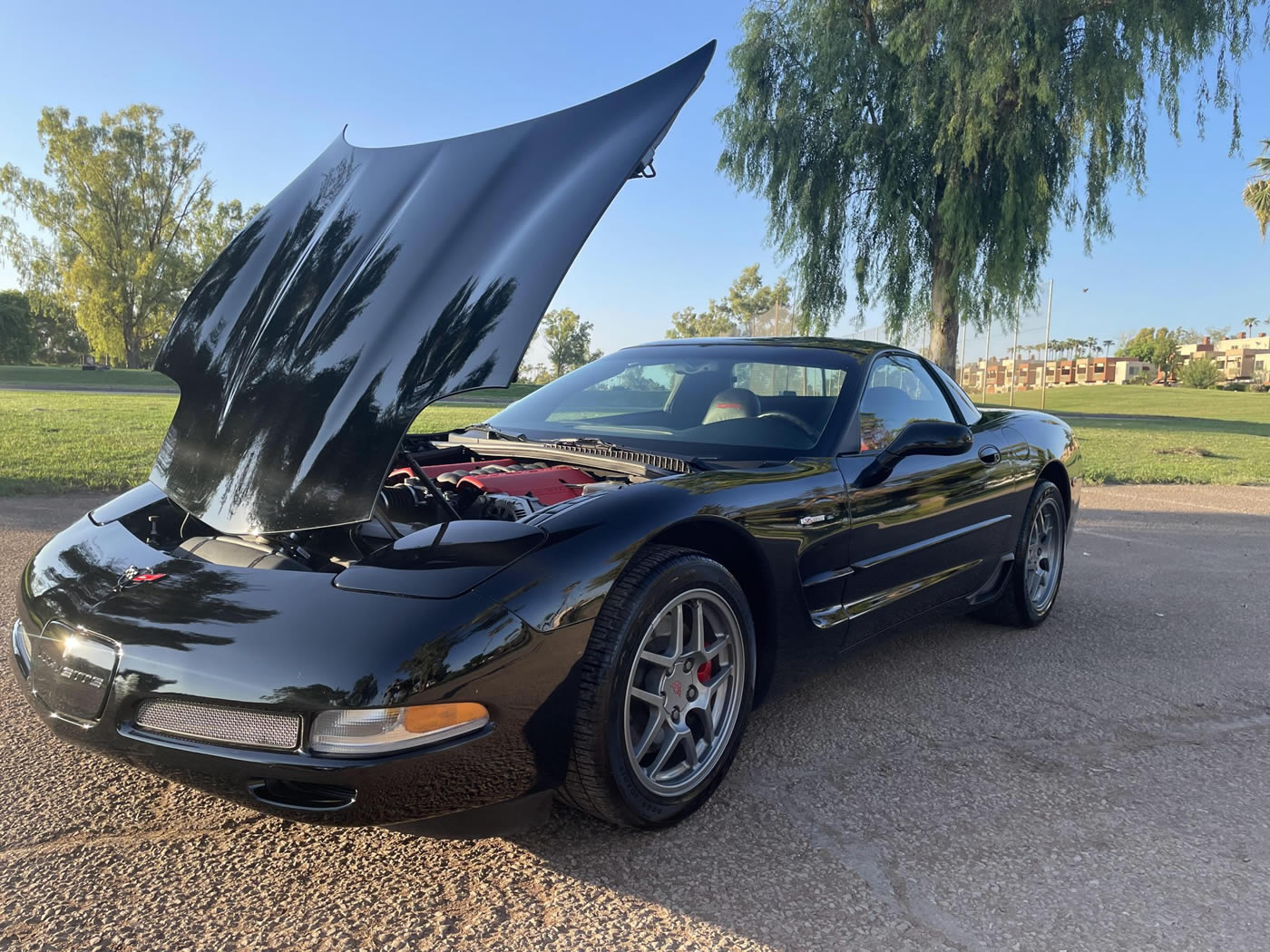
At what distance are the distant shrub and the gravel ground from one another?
2750 inches

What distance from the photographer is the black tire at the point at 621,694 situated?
209 cm

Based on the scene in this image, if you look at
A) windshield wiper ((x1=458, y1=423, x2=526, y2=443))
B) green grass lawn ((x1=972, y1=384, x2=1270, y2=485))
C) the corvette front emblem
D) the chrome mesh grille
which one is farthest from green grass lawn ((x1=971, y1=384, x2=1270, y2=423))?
the chrome mesh grille

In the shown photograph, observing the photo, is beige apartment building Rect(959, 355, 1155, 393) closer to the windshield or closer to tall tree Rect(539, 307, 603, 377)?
tall tree Rect(539, 307, 603, 377)

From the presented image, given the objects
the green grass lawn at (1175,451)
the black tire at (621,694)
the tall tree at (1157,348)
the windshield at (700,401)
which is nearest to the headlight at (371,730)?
the black tire at (621,694)

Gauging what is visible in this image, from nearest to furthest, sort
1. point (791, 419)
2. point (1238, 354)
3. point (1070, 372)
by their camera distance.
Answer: point (791, 419), point (1070, 372), point (1238, 354)

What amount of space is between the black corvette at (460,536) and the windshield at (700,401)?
2cm

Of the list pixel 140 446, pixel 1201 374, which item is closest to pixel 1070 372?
pixel 1201 374

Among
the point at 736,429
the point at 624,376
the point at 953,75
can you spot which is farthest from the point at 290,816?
the point at 953,75

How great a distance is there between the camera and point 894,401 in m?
3.73

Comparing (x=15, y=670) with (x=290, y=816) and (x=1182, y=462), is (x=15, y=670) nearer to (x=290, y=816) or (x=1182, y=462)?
(x=290, y=816)

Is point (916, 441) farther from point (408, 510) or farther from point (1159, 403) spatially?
point (1159, 403)

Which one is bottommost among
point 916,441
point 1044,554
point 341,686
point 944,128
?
point 1044,554

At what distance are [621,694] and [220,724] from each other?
886mm

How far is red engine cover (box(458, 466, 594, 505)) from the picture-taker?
2986mm
